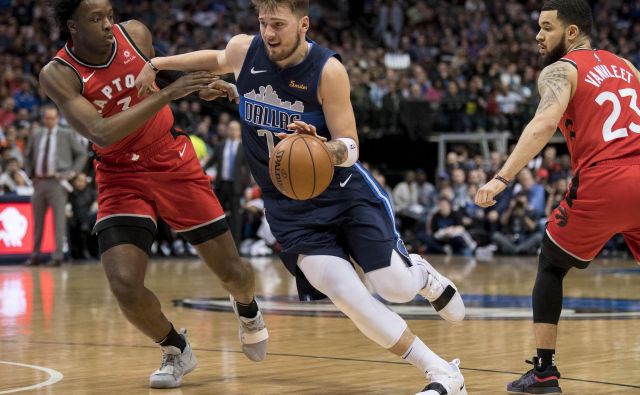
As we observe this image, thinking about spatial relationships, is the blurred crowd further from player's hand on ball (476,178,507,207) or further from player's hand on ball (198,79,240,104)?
player's hand on ball (476,178,507,207)

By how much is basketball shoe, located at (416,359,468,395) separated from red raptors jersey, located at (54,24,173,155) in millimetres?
2054

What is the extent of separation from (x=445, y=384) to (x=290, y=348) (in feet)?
7.11

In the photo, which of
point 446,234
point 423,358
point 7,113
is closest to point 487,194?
point 423,358

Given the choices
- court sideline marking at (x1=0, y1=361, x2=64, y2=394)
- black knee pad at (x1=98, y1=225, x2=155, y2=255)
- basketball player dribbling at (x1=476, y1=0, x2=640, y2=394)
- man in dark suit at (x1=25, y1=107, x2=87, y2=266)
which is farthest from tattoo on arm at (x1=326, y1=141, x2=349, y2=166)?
man in dark suit at (x1=25, y1=107, x2=87, y2=266)

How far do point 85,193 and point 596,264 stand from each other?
7369 millimetres

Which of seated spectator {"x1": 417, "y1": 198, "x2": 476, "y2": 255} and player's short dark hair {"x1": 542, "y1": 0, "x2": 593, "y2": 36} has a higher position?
player's short dark hair {"x1": 542, "y1": 0, "x2": 593, "y2": 36}

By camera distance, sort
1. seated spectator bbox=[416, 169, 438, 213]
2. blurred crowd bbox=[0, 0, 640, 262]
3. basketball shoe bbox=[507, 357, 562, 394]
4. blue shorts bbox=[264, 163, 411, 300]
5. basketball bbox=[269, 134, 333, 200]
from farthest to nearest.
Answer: seated spectator bbox=[416, 169, 438, 213], blurred crowd bbox=[0, 0, 640, 262], basketball shoe bbox=[507, 357, 562, 394], blue shorts bbox=[264, 163, 411, 300], basketball bbox=[269, 134, 333, 200]

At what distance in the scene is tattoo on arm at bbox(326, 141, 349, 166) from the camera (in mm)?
4836

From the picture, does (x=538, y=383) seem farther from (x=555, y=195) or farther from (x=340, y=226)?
(x=555, y=195)

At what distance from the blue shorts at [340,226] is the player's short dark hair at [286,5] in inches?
30.8

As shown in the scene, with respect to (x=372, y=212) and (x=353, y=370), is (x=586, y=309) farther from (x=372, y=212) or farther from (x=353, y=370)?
(x=372, y=212)

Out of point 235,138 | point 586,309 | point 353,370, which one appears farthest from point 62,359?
point 235,138

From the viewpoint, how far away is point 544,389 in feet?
17.5

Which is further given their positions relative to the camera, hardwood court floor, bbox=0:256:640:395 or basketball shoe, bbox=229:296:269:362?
basketball shoe, bbox=229:296:269:362
